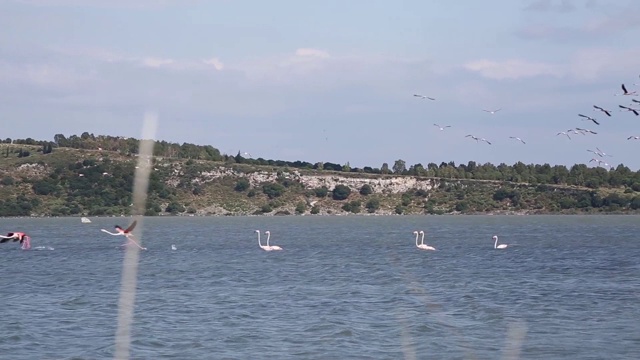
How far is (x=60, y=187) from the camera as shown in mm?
196125

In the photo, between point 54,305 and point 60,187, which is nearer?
point 54,305

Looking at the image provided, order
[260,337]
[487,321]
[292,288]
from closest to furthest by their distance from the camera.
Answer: [260,337]
[487,321]
[292,288]

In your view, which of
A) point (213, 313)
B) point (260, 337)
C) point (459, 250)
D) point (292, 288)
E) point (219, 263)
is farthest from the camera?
point (459, 250)

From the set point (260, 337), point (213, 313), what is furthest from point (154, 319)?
point (260, 337)

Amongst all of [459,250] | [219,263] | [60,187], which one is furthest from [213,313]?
[60,187]

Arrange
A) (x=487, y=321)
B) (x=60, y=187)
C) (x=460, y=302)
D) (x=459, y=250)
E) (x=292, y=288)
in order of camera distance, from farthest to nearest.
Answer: (x=60, y=187)
(x=459, y=250)
(x=292, y=288)
(x=460, y=302)
(x=487, y=321)

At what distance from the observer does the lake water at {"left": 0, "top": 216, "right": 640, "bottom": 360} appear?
32.4 metres

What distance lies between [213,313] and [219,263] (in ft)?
86.8

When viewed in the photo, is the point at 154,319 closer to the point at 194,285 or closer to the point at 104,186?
the point at 194,285

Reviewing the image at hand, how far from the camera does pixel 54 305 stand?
4316 centimetres

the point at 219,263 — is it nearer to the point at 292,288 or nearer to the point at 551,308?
the point at 292,288

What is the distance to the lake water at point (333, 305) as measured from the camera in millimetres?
32438

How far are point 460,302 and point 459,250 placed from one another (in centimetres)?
3630

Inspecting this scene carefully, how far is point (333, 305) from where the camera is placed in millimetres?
42031
